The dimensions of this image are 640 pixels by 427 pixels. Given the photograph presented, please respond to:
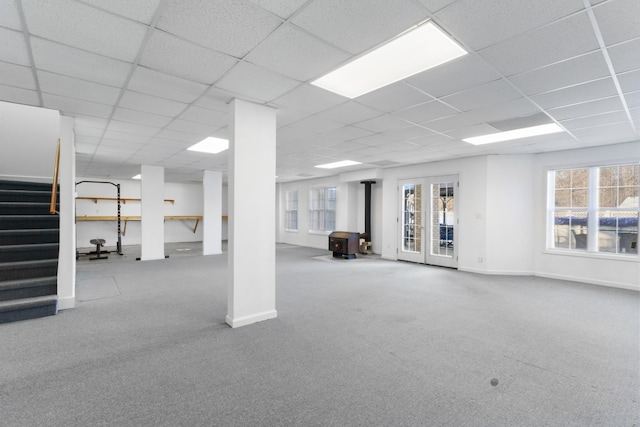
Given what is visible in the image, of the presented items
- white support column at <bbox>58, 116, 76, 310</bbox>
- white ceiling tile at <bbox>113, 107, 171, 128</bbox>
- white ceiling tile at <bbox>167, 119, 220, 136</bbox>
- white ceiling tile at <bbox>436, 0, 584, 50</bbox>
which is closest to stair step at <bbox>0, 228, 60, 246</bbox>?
white support column at <bbox>58, 116, 76, 310</bbox>

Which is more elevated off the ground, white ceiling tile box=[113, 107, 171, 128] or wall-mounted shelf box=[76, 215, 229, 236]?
white ceiling tile box=[113, 107, 171, 128]

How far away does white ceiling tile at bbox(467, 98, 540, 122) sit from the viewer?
3286 mm

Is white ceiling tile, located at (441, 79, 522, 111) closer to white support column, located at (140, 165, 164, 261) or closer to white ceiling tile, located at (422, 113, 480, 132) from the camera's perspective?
white ceiling tile, located at (422, 113, 480, 132)

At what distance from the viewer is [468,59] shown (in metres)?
2.36

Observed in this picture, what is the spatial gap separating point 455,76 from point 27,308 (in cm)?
525

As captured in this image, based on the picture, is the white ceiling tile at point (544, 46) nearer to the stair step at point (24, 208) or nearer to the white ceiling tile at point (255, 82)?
the white ceiling tile at point (255, 82)

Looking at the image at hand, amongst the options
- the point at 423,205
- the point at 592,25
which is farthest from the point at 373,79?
Answer: the point at 423,205

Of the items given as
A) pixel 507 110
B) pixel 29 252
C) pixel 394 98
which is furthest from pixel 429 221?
pixel 29 252

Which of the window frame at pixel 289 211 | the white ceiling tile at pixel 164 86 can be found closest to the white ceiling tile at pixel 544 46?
the white ceiling tile at pixel 164 86

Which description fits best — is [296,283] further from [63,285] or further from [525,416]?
[525,416]

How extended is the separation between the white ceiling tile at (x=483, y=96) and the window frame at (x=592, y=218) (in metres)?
3.83

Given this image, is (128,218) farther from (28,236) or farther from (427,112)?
(427,112)

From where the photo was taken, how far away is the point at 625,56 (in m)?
2.29

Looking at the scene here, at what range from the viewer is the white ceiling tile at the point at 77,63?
2.25m
